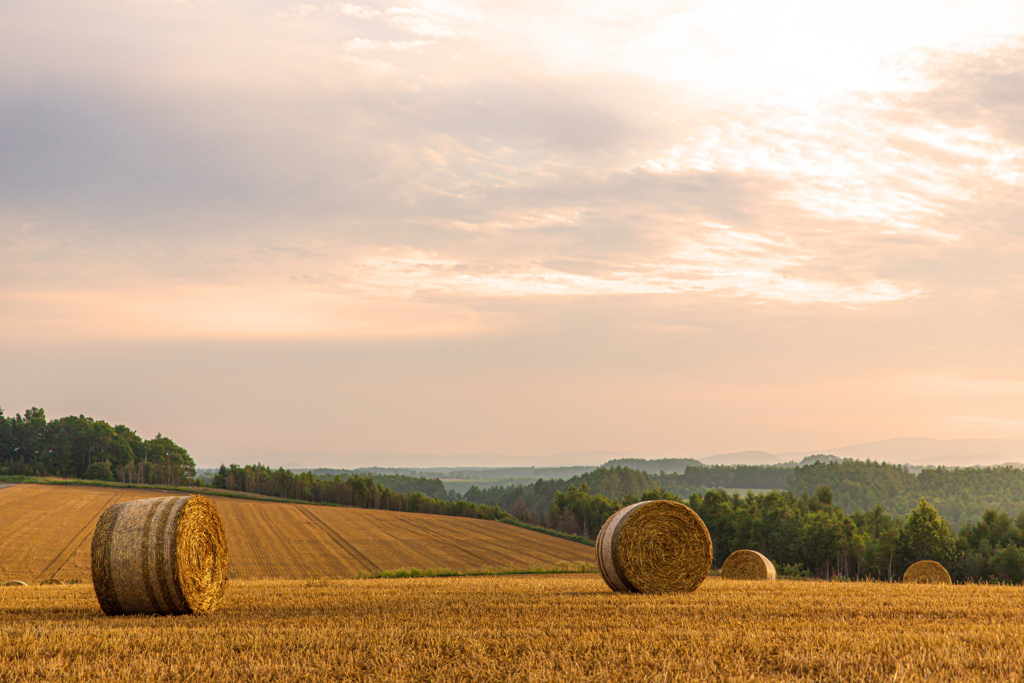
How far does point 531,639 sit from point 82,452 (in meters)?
132

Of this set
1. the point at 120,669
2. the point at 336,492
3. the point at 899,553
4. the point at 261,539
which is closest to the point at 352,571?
the point at 261,539

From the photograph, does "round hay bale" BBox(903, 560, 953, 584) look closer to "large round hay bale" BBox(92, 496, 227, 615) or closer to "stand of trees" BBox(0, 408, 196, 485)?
"large round hay bale" BBox(92, 496, 227, 615)

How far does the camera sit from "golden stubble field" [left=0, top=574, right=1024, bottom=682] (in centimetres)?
819

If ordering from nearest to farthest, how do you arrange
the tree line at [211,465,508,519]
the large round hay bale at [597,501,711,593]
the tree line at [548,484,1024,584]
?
1. the large round hay bale at [597,501,711,593]
2. the tree line at [548,484,1024,584]
3. the tree line at [211,465,508,519]

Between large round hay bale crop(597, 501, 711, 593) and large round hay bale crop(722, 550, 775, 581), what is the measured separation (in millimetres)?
11539

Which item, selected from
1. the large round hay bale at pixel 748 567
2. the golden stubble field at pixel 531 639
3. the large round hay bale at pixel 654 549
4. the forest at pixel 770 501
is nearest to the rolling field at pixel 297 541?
the large round hay bale at pixel 748 567

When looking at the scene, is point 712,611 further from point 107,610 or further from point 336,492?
point 336,492

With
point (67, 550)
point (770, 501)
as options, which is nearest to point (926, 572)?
point (67, 550)

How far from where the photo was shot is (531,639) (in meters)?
9.80

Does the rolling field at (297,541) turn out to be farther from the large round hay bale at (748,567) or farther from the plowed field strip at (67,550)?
the large round hay bale at (748,567)

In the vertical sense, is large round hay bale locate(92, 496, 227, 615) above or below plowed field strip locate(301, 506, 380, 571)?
above

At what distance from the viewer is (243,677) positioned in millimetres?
8125

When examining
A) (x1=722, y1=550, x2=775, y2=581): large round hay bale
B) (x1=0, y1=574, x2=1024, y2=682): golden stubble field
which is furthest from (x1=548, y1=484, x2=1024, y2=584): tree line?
(x1=0, y1=574, x2=1024, y2=682): golden stubble field

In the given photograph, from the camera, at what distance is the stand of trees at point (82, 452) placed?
120m
